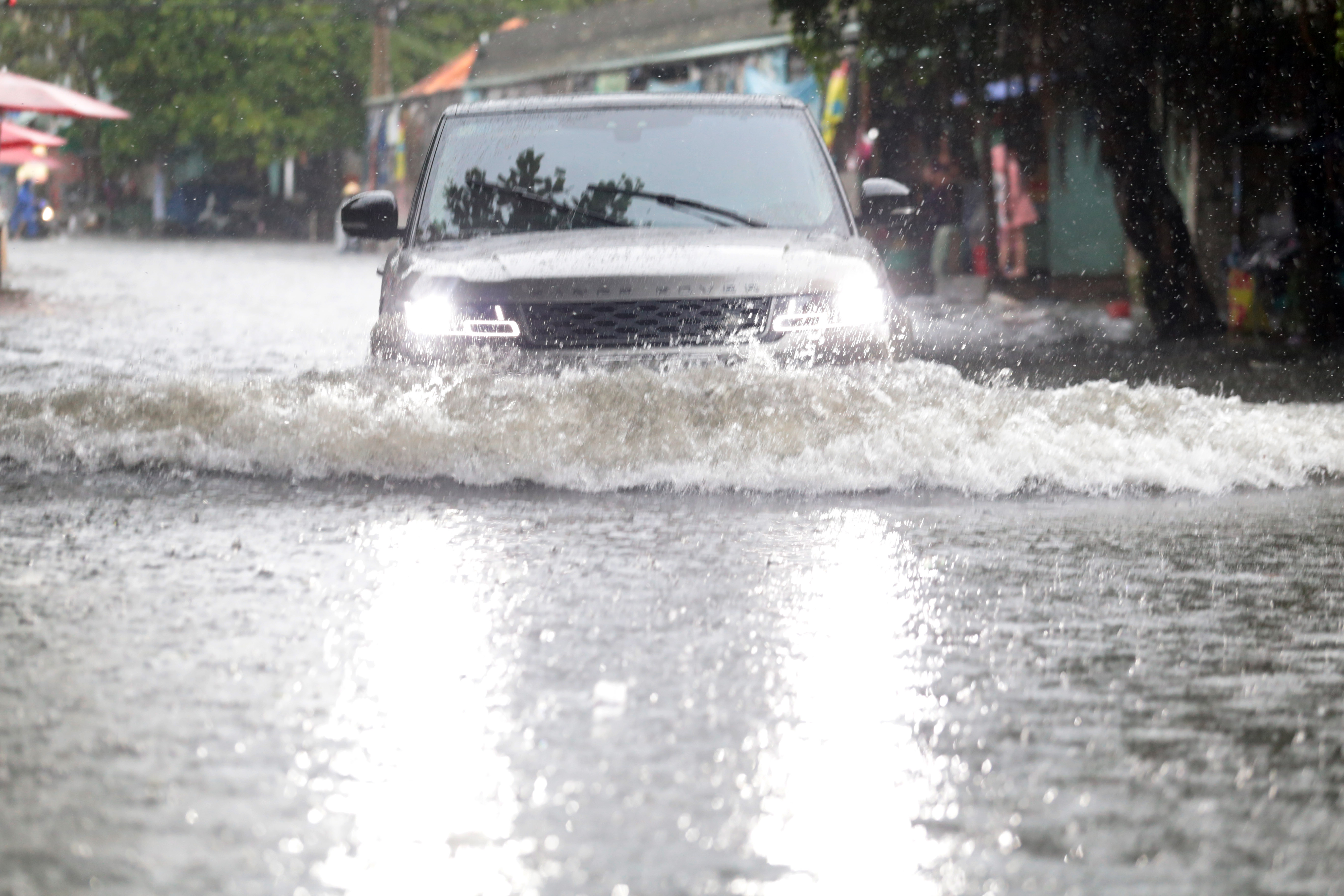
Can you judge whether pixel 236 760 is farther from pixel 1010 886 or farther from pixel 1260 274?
pixel 1260 274

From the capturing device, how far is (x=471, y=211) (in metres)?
9.14

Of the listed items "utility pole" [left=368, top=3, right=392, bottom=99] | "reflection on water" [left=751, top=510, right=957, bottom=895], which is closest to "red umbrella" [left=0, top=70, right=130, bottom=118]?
"reflection on water" [left=751, top=510, right=957, bottom=895]

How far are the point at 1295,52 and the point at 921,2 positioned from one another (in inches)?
170

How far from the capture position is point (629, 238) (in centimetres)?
856

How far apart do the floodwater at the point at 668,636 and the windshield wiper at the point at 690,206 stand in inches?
42.2

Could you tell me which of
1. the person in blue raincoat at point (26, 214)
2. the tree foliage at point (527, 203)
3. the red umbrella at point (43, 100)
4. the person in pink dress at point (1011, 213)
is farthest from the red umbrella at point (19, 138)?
the person in blue raincoat at point (26, 214)

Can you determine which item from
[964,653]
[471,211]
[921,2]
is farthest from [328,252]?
[964,653]

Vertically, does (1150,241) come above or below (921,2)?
below

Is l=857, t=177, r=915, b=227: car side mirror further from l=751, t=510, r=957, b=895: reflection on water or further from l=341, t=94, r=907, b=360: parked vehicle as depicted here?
l=751, t=510, r=957, b=895: reflection on water

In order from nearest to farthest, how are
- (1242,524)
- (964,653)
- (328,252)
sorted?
(964,653) < (1242,524) < (328,252)

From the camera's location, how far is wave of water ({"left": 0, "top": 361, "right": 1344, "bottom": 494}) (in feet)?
26.2

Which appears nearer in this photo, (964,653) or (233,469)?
(964,653)

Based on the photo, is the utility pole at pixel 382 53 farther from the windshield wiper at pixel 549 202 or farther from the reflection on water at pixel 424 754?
the reflection on water at pixel 424 754

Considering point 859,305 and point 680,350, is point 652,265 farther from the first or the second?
point 859,305
